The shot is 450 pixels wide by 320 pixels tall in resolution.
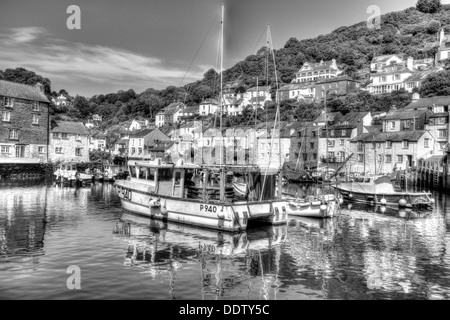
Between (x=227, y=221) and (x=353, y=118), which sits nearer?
(x=227, y=221)

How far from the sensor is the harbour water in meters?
12.3

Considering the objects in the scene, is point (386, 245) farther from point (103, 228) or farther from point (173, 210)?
point (103, 228)

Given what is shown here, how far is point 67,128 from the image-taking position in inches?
2450

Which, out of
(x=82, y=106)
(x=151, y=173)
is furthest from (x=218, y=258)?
(x=82, y=106)

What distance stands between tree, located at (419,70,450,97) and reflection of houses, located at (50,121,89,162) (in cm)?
6155

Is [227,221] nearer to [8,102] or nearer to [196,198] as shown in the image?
[196,198]

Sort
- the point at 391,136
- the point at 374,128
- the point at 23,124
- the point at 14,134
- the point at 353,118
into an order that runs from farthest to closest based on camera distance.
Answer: the point at 353,118 → the point at 374,128 → the point at 391,136 → the point at 23,124 → the point at 14,134

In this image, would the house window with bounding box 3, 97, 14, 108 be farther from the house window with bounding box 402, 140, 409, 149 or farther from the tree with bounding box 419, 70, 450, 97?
the tree with bounding box 419, 70, 450, 97

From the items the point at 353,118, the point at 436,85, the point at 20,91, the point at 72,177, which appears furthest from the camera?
the point at 436,85

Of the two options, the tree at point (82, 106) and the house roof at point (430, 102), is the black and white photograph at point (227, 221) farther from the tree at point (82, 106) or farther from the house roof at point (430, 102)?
the tree at point (82, 106)

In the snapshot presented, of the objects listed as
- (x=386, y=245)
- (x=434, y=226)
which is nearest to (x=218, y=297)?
(x=386, y=245)

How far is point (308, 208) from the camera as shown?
2734 centimetres

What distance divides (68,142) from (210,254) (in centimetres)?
5140

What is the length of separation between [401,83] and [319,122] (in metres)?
30.2
